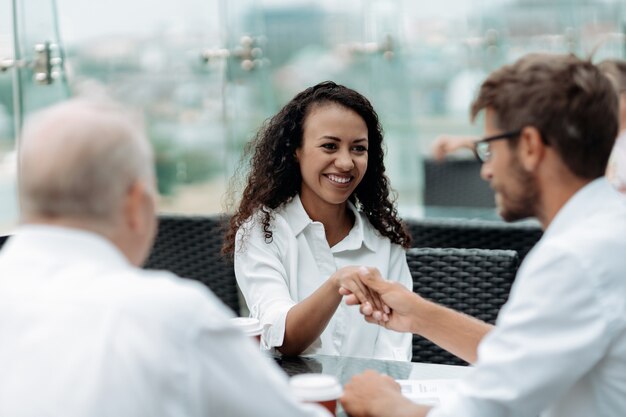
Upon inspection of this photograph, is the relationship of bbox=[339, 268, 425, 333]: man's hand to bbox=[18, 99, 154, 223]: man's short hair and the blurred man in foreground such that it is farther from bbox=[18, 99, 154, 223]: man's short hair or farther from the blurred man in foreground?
bbox=[18, 99, 154, 223]: man's short hair

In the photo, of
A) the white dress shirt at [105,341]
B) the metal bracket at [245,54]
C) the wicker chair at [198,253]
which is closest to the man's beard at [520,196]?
the white dress shirt at [105,341]

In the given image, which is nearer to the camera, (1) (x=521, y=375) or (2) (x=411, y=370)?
(1) (x=521, y=375)

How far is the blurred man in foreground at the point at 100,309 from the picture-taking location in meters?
1.27

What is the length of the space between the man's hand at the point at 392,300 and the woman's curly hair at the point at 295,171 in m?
0.43

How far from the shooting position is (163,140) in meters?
5.41

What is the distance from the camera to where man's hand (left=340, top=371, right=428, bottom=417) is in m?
1.92

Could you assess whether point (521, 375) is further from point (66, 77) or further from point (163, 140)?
point (163, 140)

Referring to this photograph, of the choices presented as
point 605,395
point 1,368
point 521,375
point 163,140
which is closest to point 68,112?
point 1,368

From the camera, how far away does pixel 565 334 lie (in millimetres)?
1649

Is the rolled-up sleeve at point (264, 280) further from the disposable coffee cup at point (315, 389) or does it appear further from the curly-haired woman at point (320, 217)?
the disposable coffee cup at point (315, 389)

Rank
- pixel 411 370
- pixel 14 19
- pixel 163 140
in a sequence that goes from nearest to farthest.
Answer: pixel 411 370 → pixel 14 19 → pixel 163 140

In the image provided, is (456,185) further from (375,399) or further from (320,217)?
(375,399)

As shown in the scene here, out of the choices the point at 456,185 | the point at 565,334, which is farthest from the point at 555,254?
the point at 456,185

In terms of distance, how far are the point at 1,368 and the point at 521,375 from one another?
0.84m
